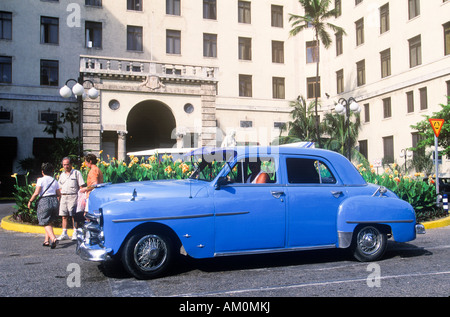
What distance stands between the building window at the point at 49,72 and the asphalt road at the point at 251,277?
2785cm

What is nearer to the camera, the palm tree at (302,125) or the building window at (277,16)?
the palm tree at (302,125)

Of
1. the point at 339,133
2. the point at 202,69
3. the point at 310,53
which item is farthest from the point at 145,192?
the point at 310,53

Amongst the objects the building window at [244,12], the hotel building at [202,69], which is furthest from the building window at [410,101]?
the building window at [244,12]

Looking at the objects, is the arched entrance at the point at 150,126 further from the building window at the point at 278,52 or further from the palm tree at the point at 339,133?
the building window at the point at 278,52

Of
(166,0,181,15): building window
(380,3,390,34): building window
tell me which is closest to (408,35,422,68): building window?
(380,3,390,34): building window

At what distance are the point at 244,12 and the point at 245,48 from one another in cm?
316

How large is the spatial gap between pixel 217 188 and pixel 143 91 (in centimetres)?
2364

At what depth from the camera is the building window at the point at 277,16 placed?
39.4m

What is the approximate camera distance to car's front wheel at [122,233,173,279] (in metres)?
5.86

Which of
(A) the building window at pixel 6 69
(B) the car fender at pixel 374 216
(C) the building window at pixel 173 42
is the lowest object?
(B) the car fender at pixel 374 216

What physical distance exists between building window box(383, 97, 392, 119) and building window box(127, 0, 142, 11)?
801 inches

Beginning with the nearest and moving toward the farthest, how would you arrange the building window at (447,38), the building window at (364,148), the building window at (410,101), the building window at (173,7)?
1. the building window at (447,38)
2. the building window at (410,101)
3. the building window at (173,7)
4. the building window at (364,148)

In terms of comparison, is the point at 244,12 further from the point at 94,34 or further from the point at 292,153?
the point at 292,153
